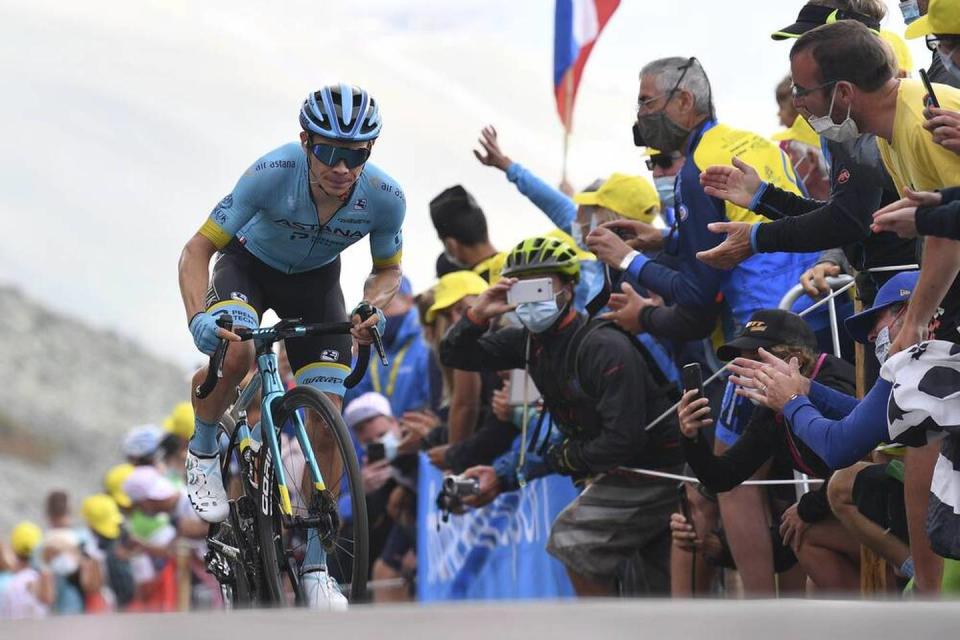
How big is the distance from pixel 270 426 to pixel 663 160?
8.02 feet

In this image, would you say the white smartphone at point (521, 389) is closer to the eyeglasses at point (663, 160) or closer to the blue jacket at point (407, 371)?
the eyeglasses at point (663, 160)

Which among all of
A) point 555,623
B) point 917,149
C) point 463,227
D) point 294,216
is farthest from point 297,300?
point 555,623

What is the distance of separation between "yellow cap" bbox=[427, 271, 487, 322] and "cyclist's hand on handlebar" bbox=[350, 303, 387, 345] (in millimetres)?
3192

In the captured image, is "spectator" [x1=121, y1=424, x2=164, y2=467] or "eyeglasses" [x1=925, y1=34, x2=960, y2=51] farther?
"spectator" [x1=121, y1=424, x2=164, y2=467]

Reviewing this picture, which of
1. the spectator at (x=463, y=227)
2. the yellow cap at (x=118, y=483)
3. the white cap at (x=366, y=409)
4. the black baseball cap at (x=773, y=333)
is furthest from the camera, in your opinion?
the yellow cap at (x=118, y=483)

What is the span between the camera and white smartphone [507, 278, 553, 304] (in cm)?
901

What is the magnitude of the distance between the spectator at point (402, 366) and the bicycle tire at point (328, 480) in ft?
14.0

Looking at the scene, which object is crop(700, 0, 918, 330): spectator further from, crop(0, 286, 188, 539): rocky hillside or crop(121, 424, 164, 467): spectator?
crop(0, 286, 188, 539): rocky hillside

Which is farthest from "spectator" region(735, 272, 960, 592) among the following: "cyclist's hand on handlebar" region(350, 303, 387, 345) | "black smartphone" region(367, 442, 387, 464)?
"black smartphone" region(367, 442, 387, 464)

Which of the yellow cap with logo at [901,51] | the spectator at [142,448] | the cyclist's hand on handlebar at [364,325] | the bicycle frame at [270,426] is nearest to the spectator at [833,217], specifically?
the yellow cap with logo at [901,51]

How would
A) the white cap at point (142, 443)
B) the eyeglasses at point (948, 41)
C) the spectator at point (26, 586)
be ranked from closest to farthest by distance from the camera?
the eyeglasses at point (948, 41) < the white cap at point (142, 443) < the spectator at point (26, 586)

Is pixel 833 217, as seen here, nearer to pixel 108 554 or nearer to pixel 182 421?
pixel 108 554

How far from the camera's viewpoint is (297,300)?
8.39 meters

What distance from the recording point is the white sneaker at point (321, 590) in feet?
23.6
